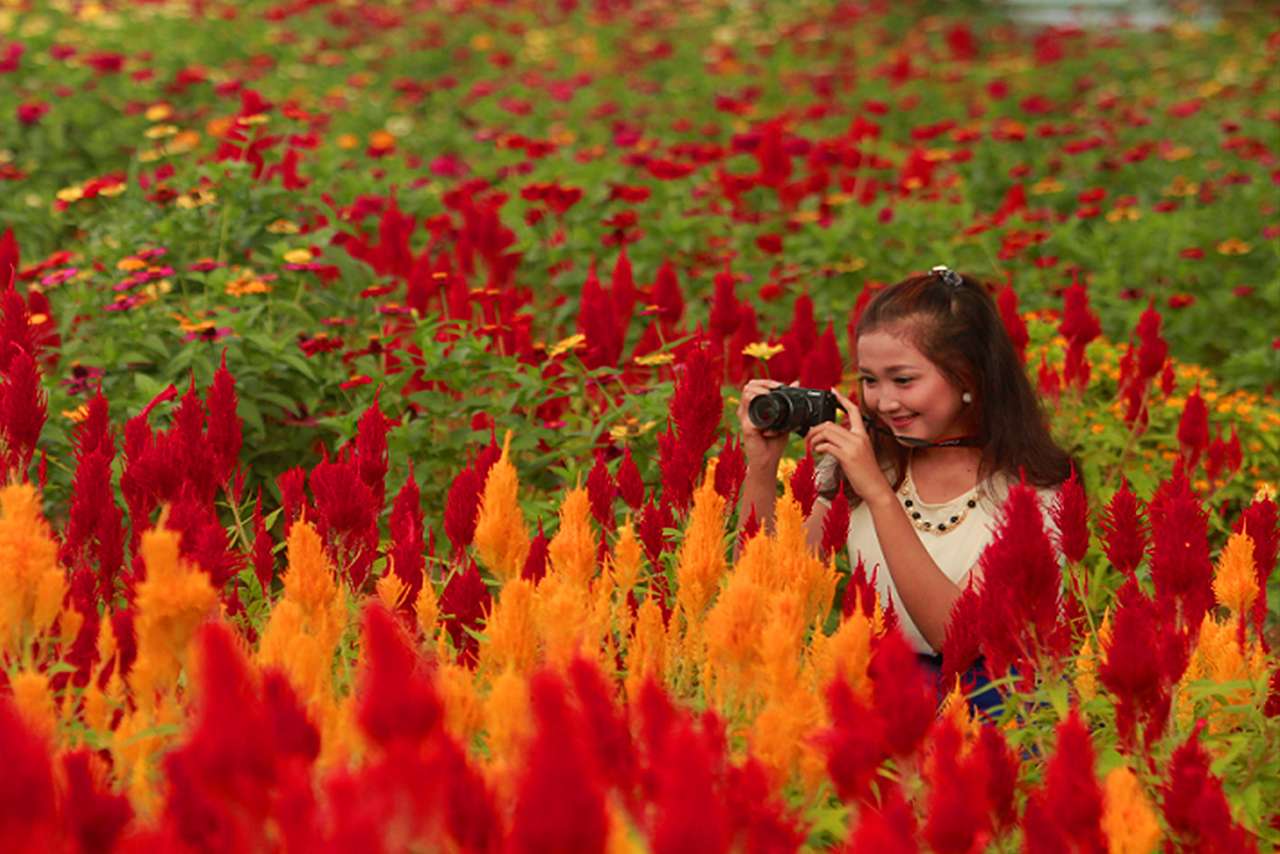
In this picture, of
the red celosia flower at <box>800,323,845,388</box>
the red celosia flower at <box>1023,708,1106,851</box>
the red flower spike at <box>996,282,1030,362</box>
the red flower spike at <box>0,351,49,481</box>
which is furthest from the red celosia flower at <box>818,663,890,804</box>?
the red flower spike at <box>996,282,1030,362</box>

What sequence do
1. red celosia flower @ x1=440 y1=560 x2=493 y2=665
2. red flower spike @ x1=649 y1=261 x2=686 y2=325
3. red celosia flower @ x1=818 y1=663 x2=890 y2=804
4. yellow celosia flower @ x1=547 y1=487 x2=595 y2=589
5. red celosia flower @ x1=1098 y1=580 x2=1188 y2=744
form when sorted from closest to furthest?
red celosia flower @ x1=818 y1=663 x2=890 y2=804 < red celosia flower @ x1=1098 y1=580 x2=1188 y2=744 < yellow celosia flower @ x1=547 y1=487 x2=595 y2=589 < red celosia flower @ x1=440 y1=560 x2=493 y2=665 < red flower spike @ x1=649 y1=261 x2=686 y2=325

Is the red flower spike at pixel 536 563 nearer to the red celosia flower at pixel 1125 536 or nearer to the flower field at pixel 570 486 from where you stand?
the flower field at pixel 570 486

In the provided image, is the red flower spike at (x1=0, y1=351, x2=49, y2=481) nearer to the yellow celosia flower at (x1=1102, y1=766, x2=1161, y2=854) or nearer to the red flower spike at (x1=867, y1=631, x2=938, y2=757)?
the red flower spike at (x1=867, y1=631, x2=938, y2=757)

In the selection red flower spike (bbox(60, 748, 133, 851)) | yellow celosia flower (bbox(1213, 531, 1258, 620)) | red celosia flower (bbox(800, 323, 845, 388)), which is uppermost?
red flower spike (bbox(60, 748, 133, 851))

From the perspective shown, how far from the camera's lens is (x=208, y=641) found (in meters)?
1.23

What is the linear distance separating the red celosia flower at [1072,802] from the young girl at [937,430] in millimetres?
1706

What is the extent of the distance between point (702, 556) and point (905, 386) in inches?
55.8

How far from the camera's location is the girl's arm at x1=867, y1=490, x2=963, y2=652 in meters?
3.07

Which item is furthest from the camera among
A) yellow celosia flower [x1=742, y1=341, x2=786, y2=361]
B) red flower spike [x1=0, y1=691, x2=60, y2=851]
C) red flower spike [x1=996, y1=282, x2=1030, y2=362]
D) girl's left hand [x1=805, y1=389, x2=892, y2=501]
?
red flower spike [x1=996, y1=282, x2=1030, y2=362]

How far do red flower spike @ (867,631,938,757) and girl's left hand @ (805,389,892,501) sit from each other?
146 cm

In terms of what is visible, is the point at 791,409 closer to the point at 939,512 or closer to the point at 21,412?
the point at 939,512

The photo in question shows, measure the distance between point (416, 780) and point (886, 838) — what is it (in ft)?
1.17

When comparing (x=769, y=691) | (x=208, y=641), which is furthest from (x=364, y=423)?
(x=208, y=641)

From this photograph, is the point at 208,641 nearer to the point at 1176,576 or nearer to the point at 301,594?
the point at 301,594
